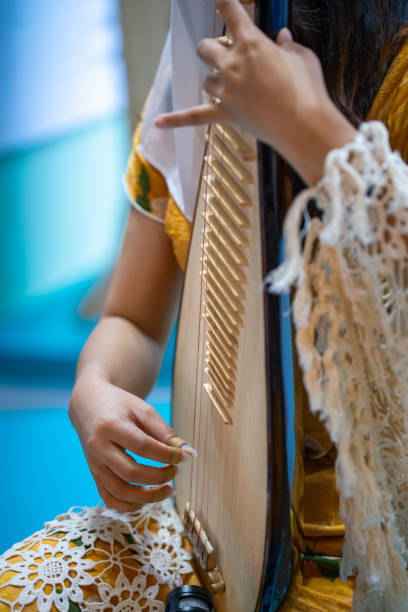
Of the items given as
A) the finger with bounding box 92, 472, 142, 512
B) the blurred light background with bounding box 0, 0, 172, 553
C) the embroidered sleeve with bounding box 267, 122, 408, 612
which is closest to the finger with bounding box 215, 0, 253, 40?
the embroidered sleeve with bounding box 267, 122, 408, 612

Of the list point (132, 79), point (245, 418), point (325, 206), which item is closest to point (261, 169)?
point (325, 206)

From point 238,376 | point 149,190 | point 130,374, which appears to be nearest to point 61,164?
point 149,190

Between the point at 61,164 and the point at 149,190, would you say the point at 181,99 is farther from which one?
the point at 61,164

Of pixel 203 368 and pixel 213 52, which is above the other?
pixel 213 52

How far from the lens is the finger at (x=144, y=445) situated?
0.62 m

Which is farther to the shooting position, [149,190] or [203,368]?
[149,190]

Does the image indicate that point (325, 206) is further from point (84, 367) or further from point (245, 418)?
point (84, 367)

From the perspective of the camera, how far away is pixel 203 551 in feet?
2.23

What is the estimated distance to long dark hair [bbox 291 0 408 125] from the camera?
562 millimetres

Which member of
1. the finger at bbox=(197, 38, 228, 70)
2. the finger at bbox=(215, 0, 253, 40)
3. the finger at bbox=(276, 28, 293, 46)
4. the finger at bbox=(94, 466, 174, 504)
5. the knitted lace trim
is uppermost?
the finger at bbox=(215, 0, 253, 40)

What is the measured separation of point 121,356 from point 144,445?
0.22 metres

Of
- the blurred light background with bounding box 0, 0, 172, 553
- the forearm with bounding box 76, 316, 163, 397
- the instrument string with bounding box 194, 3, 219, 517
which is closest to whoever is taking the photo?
the instrument string with bounding box 194, 3, 219, 517

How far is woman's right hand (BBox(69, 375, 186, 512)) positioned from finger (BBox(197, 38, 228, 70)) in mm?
351

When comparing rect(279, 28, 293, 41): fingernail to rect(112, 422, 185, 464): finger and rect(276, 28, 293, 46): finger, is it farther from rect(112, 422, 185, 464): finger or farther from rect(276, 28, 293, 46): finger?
rect(112, 422, 185, 464): finger
